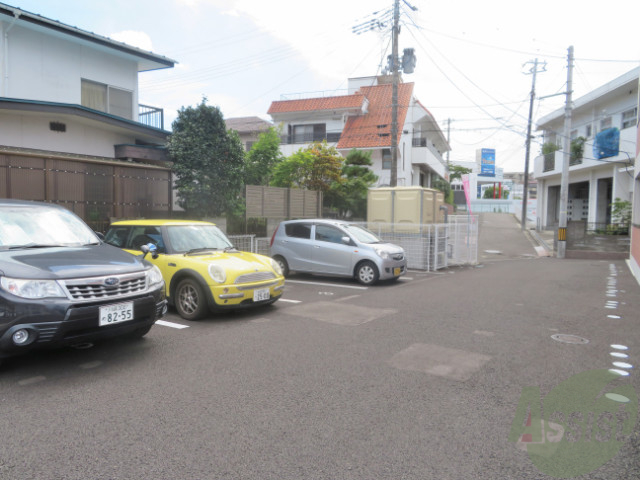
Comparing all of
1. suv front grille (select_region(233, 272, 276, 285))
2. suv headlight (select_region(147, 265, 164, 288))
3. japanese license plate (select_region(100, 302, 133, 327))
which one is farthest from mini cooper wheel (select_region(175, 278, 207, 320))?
japanese license plate (select_region(100, 302, 133, 327))

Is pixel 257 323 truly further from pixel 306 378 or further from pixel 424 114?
pixel 424 114

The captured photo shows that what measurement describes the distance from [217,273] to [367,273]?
14.9 ft

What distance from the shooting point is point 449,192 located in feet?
128

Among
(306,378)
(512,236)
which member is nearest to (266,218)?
(306,378)

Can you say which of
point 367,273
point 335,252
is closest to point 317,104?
point 335,252

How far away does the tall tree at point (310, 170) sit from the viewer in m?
16.8

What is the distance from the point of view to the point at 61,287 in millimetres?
4062

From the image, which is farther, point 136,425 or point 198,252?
point 198,252

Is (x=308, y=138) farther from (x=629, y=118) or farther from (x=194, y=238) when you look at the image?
(x=194, y=238)

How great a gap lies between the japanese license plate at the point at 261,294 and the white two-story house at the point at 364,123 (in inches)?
773

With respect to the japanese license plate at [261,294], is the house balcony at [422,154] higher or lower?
higher

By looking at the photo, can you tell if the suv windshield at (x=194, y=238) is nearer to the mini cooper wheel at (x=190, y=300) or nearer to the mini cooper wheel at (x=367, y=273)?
the mini cooper wheel at (x=190, y=300)

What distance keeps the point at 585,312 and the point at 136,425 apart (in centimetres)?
714

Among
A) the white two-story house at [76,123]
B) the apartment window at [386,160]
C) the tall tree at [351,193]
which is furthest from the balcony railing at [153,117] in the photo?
the apartment window at [386,160]
